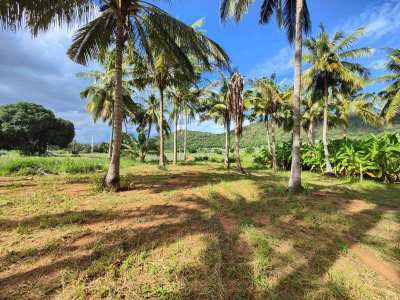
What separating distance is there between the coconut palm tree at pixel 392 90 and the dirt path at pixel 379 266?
1782cm

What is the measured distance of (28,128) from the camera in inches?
1481

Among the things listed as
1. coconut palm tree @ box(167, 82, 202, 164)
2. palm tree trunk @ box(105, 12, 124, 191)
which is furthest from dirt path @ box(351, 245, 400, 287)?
coconut palm tree @ box(167, 82, 202, 164)

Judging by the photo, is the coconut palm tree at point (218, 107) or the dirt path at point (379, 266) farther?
the coconut palm tree at point (218, 107)

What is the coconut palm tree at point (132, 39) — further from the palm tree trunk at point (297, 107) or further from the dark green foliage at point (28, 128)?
the dark green foliage at point (28, 128)

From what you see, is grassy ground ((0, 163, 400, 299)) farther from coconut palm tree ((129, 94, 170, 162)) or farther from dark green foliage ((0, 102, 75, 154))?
dark green foliage ((0, 102, 75, 154))

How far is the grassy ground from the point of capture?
11.0ft

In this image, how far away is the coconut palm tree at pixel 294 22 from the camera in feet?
28.5

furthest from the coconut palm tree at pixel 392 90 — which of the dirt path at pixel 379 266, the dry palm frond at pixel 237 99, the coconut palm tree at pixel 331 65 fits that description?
the dirt path at pixel 379 266

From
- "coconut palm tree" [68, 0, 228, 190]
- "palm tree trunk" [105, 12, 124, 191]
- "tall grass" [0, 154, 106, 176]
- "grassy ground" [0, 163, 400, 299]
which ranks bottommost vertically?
"grassy ground" [0, 163, 400, 299]

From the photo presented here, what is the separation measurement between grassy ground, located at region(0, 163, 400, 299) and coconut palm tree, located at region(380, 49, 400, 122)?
14.6 m

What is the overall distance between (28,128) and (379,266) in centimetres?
4379

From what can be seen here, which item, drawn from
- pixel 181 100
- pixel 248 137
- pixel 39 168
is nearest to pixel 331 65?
pixel 181 100

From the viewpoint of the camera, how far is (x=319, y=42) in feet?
55.6

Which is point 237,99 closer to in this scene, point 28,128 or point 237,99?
point 237,99
